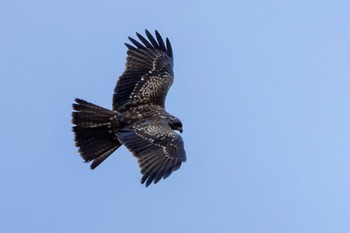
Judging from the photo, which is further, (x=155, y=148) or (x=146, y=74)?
(x=146, y=74)

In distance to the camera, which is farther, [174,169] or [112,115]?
[112,115]

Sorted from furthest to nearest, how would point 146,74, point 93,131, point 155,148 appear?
point 146,74, point 93,131, point 155,148

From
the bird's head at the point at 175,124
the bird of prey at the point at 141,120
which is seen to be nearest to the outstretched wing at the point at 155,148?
the bird of prey at the point at 141,120

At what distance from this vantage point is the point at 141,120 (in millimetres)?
20969

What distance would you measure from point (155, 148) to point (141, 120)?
1.36 m

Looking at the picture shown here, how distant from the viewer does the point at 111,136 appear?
68.6 feet

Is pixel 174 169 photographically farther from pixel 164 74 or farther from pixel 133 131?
pixel 164 74

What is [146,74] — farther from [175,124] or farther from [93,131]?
[93,131]

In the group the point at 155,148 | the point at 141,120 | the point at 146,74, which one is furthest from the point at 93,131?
the point at 146,74

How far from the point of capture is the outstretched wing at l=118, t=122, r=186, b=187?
19047 millimetres

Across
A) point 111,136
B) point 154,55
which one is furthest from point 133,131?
point 154,55

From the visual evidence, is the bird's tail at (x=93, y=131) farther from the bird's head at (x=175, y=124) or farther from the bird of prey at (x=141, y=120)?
the bird's head at (x=175, y=124)

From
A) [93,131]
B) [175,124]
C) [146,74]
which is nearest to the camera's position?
[93,131]

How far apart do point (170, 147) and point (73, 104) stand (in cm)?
237
